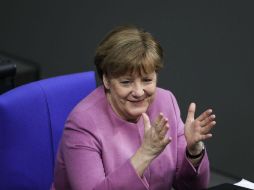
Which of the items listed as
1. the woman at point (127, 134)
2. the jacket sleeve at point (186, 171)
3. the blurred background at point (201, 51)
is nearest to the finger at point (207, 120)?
the woman at point (127, 134)

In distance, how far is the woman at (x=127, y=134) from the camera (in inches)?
59.6

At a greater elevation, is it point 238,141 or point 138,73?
point 138,73

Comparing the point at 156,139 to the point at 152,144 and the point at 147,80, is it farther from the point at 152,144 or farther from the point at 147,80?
the point at 147,80

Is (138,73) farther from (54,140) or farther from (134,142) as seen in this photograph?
(54,140)

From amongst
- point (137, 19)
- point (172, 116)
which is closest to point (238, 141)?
point (137, 19)

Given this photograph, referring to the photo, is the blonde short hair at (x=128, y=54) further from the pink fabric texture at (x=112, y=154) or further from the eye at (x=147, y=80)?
the pink fabric texture at (x=112, y=154)

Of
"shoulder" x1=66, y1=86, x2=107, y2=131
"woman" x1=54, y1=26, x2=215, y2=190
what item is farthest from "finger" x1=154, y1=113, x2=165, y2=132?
"shoulder" x1=66, y1=86, x2=107, y2=131

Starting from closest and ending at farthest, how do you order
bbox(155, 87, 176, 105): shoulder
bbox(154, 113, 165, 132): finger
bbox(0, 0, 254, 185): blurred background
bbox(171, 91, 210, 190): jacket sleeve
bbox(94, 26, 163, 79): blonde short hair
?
1. bbox(154, 113, 165, 132): finger
2. bbox(94, 26, 163, 79): blonde short hair
3. bbox(171, 91, 210, 190): jacket sleeve
4. bbox(155, 87, 176, 105): shoulder
5. bbox(0, 0, 254, 185): blurred background

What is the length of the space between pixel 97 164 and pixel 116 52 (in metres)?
0.33

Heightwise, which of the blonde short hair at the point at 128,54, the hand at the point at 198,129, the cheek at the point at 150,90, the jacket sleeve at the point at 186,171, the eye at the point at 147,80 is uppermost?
Answer: the blonde short hair at the point at 128,54

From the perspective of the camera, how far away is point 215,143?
2945mm

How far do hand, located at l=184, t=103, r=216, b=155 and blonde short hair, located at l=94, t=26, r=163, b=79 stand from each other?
19 centimetres

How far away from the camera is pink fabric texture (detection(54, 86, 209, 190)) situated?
1.54m

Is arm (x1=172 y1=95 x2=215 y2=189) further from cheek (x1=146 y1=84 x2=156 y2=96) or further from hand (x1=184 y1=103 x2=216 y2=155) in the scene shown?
cheek (x1=146 y1=84 x2=156 y2=96)
